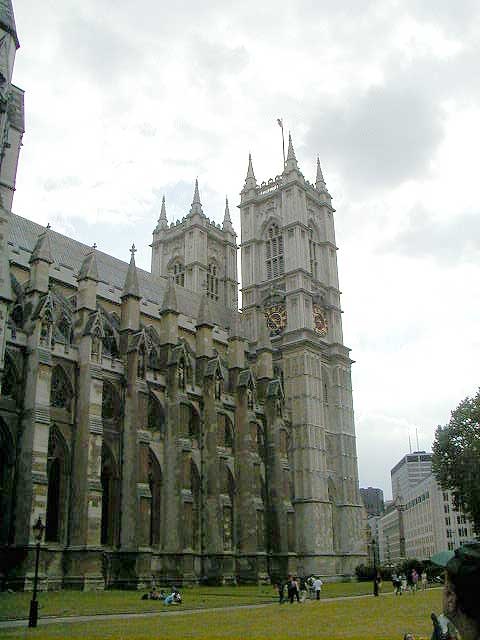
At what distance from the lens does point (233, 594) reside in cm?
3444

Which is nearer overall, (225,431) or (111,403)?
(111,403)

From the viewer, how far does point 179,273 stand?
224 feet

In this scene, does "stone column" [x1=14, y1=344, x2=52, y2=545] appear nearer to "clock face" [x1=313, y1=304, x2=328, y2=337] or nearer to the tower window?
"clock face" [x1=313, y1=304, x2=328, y2=337]

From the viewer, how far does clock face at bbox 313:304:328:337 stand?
6019 cm

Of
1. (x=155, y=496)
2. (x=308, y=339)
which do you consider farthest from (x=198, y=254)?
(x=155, y=496)

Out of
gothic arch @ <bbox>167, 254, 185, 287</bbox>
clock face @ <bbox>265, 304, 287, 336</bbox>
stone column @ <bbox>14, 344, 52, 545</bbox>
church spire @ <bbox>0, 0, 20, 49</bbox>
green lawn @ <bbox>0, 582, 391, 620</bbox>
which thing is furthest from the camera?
gothic arch @ <bbox>167, 254, 185, 287</bbox>

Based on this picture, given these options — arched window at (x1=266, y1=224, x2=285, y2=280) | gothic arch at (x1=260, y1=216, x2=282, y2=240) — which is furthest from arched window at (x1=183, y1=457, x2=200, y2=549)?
gothic arch at (x1=260, y1=216, x2=282, y2=240)

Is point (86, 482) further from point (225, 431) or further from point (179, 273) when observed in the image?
point (179, 273)

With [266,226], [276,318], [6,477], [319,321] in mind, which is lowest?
[6,477]

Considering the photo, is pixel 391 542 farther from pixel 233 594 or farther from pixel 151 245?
pixel 233 594

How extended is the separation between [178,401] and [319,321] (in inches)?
843

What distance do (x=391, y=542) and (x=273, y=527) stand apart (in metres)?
135

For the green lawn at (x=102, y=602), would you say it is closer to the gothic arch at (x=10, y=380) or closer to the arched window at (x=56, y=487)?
the arched window at (x=56, y=487)

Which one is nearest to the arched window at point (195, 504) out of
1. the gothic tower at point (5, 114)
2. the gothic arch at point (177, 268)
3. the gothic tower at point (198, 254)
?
the gothic tower at point (5, 114)
